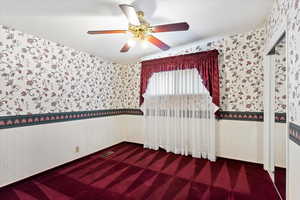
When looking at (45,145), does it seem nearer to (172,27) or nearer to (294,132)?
(172,27)

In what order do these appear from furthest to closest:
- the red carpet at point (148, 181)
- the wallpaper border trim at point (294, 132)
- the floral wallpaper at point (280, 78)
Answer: the floral wallpaper at point (280, 78) < the red carpet at point (148, 181) < the wallpaper border trim at point (294, 132)

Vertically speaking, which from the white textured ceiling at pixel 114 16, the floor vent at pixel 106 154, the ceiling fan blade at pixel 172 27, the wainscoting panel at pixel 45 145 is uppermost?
the white textured ceiling at pixel 114 16

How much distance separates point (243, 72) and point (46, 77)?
3266mm

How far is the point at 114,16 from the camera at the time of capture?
6.04 feet

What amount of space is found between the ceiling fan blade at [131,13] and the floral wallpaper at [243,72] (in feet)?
5.28

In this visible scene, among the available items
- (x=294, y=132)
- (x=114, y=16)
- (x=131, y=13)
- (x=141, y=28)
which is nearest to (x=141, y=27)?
(x=141, y=28)

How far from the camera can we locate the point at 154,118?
3.28 metres

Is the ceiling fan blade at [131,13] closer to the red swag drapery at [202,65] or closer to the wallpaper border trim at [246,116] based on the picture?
the red swag drapery at [202,65]

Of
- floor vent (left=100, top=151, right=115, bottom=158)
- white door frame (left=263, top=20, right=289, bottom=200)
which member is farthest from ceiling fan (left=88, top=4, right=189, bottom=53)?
floor vent (left=100, top=151, right=115, bottom=158)

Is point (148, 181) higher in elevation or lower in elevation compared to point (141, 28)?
lower

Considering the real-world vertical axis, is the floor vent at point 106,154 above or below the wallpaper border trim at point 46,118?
below

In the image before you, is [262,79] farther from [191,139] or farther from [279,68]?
[191,139]

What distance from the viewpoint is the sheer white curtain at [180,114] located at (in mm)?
2717

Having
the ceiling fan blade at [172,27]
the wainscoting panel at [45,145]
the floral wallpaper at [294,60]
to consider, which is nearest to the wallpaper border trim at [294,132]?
the floral wallpaper at [294,60]
